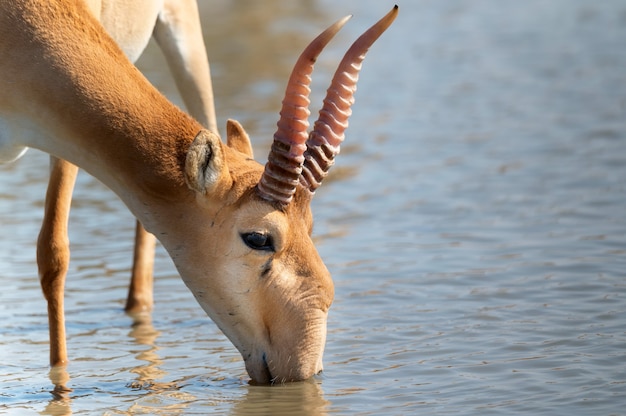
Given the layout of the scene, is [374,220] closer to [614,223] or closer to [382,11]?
[614,223]

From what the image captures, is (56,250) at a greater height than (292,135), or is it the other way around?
(56,250)

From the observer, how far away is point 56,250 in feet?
27.7

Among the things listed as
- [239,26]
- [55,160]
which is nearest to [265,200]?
[55,160]

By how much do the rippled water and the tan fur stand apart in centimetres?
49

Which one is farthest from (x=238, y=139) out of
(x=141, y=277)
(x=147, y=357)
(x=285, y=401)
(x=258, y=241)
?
(x=141, y=277)

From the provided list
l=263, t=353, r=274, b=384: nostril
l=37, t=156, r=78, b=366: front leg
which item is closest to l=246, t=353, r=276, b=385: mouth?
l=263, t=353, r=274, b=384: nostril

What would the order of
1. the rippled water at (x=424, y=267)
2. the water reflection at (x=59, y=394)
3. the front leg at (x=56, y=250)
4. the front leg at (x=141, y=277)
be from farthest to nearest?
the front leg at (x=141, y=277), the front leg at (x=56, y=250), the rippled water at (x=424, y=267), the water reflection at (x=59, y=394)

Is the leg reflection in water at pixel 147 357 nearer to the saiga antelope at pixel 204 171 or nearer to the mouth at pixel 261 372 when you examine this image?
the mouth at pixel 261 372

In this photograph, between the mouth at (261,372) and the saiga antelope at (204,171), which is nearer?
the saiga antelope at (204,171)

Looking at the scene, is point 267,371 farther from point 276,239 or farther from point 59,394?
point 59,394

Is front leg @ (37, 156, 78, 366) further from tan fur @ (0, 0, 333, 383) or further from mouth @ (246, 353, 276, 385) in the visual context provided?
mouth @ (246, 353, 276, 385)

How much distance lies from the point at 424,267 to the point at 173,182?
143 inches

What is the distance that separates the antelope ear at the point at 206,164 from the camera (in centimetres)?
665

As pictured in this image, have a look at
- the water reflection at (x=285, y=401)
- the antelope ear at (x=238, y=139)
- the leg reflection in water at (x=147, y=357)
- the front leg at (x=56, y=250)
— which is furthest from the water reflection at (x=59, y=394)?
the antelope ear at (x=238, y=139)
